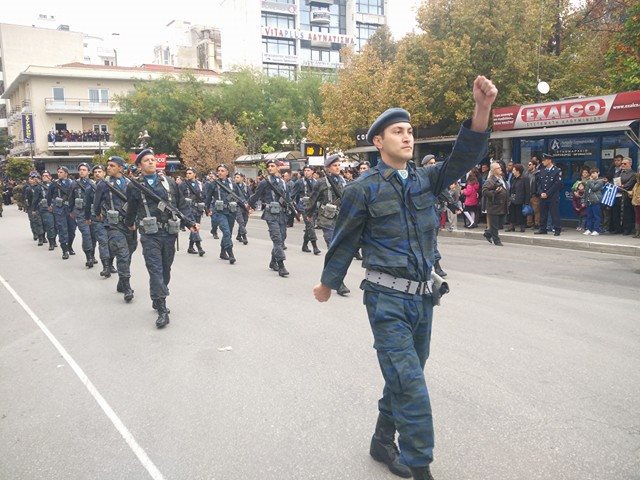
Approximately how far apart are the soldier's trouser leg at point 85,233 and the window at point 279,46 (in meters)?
55.6

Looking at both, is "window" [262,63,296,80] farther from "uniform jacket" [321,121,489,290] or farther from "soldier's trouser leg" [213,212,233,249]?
"uniform jacket" [321,121,489,290]

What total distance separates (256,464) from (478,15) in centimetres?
1912

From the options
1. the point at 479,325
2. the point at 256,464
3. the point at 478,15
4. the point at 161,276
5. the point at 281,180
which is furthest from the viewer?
the point at 478,15

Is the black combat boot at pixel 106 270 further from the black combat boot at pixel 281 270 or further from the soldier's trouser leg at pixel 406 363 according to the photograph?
the soldier's trouser leg at pixel 406 363

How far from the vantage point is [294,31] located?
65.1m

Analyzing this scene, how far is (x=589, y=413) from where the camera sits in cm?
399

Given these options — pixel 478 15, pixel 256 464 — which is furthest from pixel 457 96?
pixel 256 464

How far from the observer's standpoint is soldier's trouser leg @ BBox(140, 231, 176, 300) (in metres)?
6.83

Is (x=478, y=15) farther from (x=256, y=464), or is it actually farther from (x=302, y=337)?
(x=256, y=464)

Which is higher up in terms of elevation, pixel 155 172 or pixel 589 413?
pixel 155 172

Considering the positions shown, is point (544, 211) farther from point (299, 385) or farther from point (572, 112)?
point (299, 385)

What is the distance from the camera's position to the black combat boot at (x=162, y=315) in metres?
6.64

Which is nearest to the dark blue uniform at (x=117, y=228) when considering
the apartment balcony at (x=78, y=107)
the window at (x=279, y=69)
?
the apartment balcony at (x=78, y=107)

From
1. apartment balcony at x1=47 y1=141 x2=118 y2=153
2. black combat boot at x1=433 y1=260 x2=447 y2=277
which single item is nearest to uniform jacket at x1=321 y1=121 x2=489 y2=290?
black combat boot at x1=433 y1=260 x2=447 y2=277
